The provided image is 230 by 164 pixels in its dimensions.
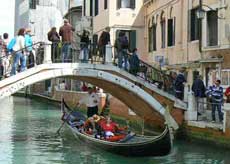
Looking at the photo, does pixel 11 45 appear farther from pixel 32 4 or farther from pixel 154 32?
pixel 32 4

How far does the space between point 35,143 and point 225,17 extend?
598 centimetres

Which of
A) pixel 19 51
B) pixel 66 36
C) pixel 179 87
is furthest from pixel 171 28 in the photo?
pixel 19 51

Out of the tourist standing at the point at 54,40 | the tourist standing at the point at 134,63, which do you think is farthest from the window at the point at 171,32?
the tourist standing at the point at 54,40

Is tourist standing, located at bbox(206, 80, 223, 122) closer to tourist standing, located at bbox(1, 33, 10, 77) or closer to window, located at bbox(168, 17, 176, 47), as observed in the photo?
tourist standing, located at bbox(1, 33, 10, 77)

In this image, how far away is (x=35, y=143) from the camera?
48.2 feet

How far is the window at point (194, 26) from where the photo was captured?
17516 mm

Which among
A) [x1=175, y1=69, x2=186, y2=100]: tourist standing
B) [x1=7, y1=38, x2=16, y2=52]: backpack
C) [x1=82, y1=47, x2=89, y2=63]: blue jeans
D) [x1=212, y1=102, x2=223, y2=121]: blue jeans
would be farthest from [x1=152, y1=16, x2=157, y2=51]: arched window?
[x1=7, y1=38, x2=16, y2=52]: backpack

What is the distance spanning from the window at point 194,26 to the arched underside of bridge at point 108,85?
284cm

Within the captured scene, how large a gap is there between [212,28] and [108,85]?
3482 millimetres

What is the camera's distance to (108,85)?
1570 cm

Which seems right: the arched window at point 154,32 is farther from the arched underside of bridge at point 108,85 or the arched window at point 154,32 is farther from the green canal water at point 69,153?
the green canal water at point 69,153

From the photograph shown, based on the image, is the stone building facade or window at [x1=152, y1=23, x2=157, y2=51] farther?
window at [x1=152, y1=23, x2=157, y2=51]

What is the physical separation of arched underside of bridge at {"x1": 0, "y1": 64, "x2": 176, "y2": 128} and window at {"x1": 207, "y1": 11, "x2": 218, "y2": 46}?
2.64 meters

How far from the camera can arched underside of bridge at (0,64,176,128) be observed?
44.2ft
